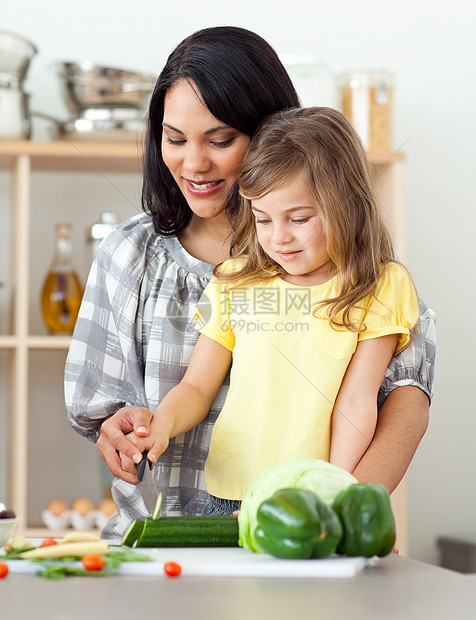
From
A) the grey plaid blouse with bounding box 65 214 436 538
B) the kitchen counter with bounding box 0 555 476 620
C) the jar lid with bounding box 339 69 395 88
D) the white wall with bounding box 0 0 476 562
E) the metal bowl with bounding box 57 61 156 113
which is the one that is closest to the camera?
the kitchen counter with bounding box 0 555 476 620

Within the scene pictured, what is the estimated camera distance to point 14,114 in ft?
6.86

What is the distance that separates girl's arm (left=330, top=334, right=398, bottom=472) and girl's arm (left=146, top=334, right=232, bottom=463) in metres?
0.18

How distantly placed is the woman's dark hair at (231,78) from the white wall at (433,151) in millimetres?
1305

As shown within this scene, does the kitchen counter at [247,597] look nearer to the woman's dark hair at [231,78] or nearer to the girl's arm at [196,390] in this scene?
the girl's arm at [196,390]

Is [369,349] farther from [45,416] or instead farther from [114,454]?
[45,416]

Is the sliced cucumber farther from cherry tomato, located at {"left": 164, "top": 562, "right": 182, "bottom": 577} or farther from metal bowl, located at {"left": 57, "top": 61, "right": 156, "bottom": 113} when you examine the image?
metal bowl, located at {"left": 57, "top": 61, "right": 156, "bottom": 113}

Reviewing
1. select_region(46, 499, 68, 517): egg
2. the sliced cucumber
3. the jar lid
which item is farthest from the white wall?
the sliced cucumber

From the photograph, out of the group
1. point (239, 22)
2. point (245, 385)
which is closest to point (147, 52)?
point (239, 22)

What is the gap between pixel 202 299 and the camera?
3.79 ft

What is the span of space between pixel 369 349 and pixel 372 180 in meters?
0.25

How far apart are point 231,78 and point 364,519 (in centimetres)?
64

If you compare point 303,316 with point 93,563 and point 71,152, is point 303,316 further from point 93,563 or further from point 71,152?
point 71,152

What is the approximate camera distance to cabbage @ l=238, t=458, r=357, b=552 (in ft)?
2.30

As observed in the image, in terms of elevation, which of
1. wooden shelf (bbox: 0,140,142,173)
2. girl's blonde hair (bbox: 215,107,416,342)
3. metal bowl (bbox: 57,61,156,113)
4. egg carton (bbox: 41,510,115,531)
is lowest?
egg carton (bbox: 41,510,115,531)
